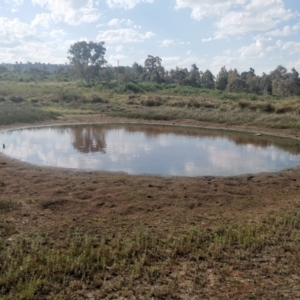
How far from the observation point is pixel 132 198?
753cm

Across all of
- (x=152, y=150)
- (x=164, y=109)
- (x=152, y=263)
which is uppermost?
(x=164, y=109)

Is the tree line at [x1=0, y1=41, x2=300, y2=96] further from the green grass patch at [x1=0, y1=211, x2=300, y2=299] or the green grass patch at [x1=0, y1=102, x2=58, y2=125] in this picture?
the green grass patch at [x1=0, y1=211, x2=300, y2=299]

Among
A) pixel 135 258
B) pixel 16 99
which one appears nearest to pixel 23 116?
pixel 16 99

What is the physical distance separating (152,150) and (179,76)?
57470 mm

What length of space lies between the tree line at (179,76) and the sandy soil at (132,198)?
45.3 meters

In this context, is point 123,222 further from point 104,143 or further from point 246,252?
point 104,143

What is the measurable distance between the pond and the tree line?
1424 inches

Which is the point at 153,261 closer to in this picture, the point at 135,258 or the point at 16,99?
the point at 135,258

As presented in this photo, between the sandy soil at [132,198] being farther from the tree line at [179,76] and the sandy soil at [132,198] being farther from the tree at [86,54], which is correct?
the tree at [86,54]

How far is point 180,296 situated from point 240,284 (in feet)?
2.43

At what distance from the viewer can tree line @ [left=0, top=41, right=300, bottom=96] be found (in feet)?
179

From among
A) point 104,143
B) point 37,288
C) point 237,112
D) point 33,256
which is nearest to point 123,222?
point 33,256

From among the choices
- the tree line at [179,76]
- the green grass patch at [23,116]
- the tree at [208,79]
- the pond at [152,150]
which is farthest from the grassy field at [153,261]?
the tree at [208,79]

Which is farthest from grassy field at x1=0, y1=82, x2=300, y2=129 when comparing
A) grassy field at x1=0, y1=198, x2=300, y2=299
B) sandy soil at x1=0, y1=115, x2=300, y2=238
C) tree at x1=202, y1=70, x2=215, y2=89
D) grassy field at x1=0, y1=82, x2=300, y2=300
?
tree at x1=202, y1=70, x2=215, y2=89
